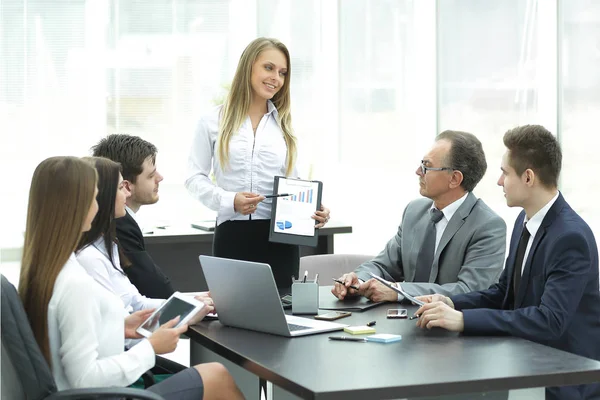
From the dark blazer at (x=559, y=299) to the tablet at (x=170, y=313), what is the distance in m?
0.80

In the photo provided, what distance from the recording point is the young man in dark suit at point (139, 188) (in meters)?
3.13

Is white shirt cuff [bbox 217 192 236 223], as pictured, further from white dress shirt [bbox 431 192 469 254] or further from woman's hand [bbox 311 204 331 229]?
white dress shirt [bbox 431 192 469 254]

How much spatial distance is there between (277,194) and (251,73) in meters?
0.55

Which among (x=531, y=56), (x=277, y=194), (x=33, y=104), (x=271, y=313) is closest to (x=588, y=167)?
(x=531, y=56)

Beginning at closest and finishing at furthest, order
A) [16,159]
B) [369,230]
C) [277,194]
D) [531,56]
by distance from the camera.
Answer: [277,194], [531,56], [16,159], [369,230]

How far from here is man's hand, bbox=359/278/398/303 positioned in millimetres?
3115

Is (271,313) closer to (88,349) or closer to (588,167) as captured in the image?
(88,349)

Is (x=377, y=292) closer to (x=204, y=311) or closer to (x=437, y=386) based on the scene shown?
(x=204, y=311)

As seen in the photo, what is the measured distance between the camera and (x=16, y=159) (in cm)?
776

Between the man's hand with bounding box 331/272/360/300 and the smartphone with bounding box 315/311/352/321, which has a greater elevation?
the man's hand with bounding box 331/272/360/300

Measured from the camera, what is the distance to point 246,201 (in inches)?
144

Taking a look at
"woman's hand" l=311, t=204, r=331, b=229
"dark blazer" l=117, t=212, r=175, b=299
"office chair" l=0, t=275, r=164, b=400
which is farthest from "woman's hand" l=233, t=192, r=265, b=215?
"office chair" l=0, t=275, r=164, b=400

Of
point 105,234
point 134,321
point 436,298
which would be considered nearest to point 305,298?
point 436,298

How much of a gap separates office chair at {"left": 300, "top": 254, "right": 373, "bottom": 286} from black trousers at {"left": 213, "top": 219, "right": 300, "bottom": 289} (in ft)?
0.75
